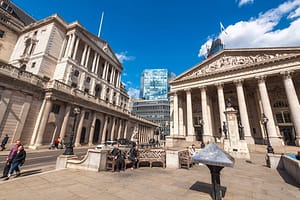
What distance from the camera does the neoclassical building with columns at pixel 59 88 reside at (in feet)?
55.1

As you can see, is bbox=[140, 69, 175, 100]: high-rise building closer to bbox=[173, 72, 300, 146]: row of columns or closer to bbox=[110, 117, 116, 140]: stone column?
bbox=[110, 117, 116, 140]: stone column

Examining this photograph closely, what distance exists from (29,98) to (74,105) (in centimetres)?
596

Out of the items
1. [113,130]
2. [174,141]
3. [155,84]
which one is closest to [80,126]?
[113,130]

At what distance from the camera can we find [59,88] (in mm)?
20406

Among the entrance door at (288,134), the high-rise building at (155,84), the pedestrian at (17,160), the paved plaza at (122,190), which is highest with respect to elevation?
the high-rise building at (155,84)

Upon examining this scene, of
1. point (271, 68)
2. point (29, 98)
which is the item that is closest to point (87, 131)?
point (29, 98)

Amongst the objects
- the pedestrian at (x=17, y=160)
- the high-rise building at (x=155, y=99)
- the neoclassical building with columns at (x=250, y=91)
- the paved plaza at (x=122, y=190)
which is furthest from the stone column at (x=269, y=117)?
the high-rise building at (x=155, y=99)

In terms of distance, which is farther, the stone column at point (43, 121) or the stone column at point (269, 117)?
the stone column at point (269, 117)

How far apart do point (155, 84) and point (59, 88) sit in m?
87.8

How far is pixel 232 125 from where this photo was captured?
48.9 ft

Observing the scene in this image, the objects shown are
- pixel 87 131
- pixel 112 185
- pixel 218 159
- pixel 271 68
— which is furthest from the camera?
pixel 87 131

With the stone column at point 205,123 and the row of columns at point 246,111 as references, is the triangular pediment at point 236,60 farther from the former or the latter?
the stone column at point 205,123

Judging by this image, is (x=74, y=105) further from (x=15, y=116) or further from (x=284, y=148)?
(x=284, y=148)

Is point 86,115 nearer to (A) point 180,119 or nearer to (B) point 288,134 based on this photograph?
(A) point 180,119
